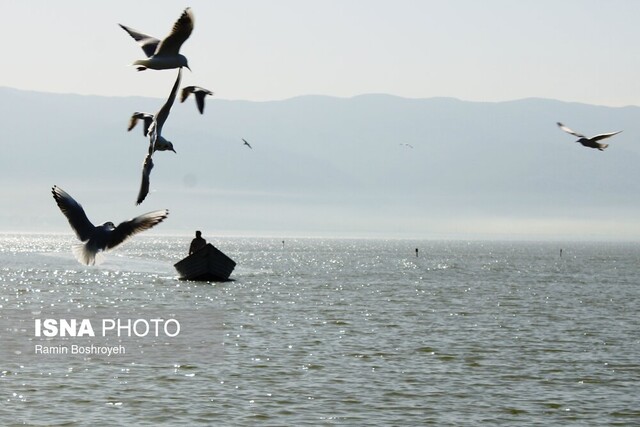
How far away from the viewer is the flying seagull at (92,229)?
451 inches

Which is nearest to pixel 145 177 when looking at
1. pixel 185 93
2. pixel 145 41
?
pixel 145 41

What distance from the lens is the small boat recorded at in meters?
86.1

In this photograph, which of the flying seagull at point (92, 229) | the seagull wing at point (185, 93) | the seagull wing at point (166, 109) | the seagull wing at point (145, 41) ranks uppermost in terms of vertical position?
the seagull wing at point (145, 41)

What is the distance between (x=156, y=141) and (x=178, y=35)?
4.65ft

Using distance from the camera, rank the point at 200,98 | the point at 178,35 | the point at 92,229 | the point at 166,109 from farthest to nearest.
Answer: the point at 200,98 < the point at 92,229 < the point at 178,35 < the point at 166,109

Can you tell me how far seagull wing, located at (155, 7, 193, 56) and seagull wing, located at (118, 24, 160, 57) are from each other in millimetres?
648

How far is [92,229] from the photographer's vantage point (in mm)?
12000

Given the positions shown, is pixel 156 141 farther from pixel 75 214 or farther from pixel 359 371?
pixel 359 371

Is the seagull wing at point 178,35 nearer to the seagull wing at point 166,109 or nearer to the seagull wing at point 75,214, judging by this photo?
the seagull wing at point 166,109

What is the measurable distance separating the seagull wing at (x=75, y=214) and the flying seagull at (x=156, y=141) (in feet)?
5.45

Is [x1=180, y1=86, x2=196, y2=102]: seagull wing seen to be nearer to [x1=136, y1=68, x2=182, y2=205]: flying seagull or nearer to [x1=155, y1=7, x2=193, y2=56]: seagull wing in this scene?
[x1=155, y1=7, x2=193, y2=56]: seagull wing

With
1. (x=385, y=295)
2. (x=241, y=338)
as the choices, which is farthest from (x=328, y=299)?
(x=241, y=338)

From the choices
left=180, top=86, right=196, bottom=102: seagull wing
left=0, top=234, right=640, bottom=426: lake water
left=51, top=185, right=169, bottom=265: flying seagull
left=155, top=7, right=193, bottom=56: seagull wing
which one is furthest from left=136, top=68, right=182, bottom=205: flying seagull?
left=0, top=234, right=640, bottom=426: lake water

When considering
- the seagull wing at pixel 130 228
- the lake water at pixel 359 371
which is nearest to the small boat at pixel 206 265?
the lake water at pixel 359 371
